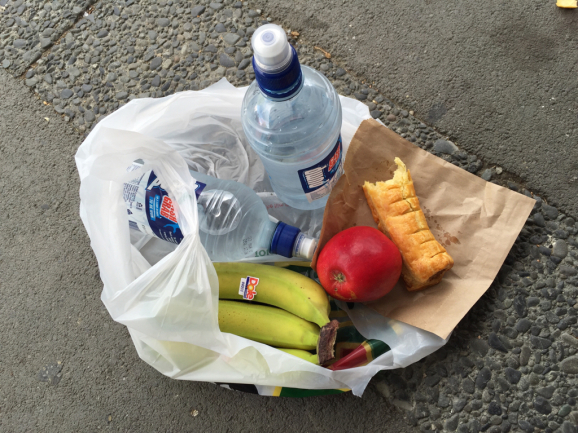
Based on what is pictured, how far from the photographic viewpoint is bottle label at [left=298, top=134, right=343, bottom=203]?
1.10 meters

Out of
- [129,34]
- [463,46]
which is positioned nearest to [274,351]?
[463,46]

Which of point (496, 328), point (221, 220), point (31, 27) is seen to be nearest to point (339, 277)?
point (221, 220)

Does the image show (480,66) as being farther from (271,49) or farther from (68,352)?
(68,352)

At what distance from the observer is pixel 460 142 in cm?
136

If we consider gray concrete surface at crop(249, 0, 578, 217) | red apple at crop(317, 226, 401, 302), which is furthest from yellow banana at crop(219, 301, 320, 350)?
gray concrete surface at crop(249, 0, 578, 217)

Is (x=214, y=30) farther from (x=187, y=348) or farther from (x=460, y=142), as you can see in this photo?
(x=187, y=348)

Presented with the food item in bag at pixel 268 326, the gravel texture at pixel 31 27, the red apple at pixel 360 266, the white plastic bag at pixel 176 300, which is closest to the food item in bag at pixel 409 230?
the red apple at pixel 360 266

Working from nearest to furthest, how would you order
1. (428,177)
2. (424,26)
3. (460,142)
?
(428,177), (460,142), (424,26)

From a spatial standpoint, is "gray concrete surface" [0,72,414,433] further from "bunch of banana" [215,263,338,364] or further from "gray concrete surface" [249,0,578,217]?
"gray concrete surface" [249,0,578,217]

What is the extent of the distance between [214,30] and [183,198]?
0.83 meters

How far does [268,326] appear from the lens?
44.2 inches

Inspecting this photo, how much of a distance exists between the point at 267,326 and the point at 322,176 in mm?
390

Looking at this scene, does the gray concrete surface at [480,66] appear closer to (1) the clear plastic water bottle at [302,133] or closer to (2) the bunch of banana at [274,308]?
(1) the clear plastic water bottle at [302,133]

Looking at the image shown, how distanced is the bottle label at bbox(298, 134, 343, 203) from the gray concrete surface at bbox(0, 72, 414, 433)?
53cm
